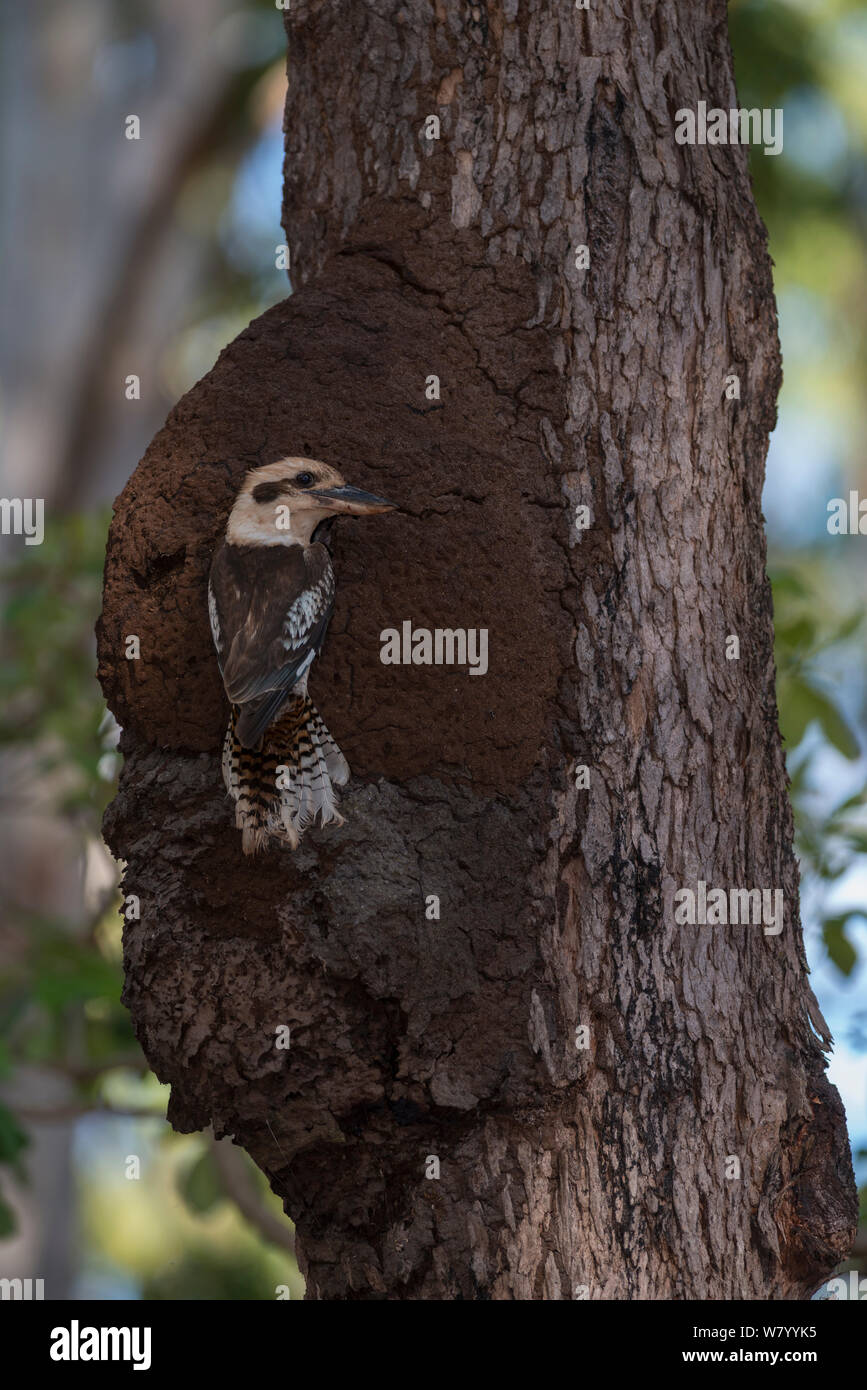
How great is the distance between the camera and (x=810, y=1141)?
3.91 m

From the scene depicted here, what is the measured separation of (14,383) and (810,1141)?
11725 mm

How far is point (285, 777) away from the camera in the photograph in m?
3.80

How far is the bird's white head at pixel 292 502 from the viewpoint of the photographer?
3964 mm

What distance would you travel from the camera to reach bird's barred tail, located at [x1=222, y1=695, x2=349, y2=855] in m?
3.79

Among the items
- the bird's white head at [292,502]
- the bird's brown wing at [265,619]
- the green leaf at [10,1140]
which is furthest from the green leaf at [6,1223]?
the bird's white head at [292,502]

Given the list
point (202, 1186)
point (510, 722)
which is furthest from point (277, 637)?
point (202, 1186)

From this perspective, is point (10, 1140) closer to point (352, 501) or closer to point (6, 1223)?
point (6, 1223)

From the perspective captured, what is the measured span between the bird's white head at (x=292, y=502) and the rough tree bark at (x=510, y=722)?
0.45 feet

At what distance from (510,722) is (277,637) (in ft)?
2.21

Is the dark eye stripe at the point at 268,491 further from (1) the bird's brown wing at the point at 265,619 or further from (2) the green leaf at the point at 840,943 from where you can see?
(2) the green leaf at the point at 840,943

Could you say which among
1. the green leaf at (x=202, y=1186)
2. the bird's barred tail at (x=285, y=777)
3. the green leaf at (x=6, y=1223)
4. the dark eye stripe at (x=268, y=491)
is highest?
the dark eye stripe at (x=268, y=491)

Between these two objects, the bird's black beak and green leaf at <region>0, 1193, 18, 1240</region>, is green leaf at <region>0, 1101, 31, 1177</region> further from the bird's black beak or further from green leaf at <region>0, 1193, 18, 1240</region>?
the bird's black beak

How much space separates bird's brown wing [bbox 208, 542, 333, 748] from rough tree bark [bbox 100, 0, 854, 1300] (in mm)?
124

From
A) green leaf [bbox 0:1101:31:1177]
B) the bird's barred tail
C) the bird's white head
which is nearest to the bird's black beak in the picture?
the bird's white head
